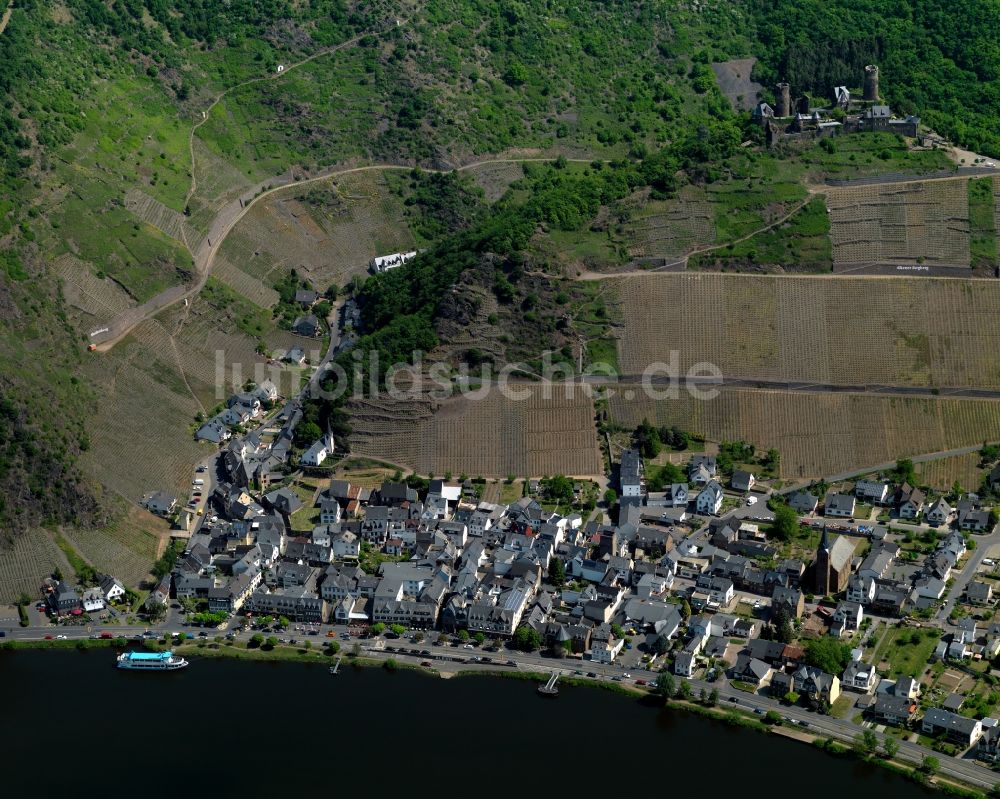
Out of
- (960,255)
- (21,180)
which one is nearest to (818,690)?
(960,255)

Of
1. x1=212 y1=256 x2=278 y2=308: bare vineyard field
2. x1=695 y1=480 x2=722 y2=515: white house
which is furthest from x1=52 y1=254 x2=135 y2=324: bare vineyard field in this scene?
x1=695 y1=480 x2=722 y2=515: white house

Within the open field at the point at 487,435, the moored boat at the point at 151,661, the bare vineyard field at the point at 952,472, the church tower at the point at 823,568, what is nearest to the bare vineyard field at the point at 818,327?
the open field at the point at 487,435

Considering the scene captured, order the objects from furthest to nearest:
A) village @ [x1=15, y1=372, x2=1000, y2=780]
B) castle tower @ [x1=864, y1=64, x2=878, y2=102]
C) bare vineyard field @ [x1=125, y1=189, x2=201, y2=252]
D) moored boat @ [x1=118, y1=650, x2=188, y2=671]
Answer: castle tower @ [x1=864, y1=64, x2=878, y2=102]
bare vineyard field @ [x1=125, y1=189, x2=201, y2=252]
moored boat @ [x1=118, y1=650, x2=188, y2=671]
village @ [x1=15, y1=372, x2=1000, y2=780]

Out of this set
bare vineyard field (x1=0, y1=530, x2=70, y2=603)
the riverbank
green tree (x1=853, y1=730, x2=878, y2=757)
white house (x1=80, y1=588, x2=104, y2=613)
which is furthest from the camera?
bare vineyard field (x1=0, y1=530, x2=70, y2=603)

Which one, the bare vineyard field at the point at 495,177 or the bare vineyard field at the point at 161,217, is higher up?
the bare vineyard field at the point at 495,177

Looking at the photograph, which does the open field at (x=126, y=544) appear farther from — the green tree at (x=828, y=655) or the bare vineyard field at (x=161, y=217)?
the green tree at (x=828, y=655)

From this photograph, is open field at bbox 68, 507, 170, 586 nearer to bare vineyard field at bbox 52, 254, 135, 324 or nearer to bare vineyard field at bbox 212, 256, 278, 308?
bare vineyard field at bbox 52, 254, 135, 324

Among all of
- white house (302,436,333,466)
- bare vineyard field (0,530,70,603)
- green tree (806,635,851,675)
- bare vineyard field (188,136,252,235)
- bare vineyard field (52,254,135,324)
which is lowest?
green tree (806,635,851,675)
